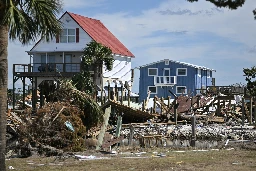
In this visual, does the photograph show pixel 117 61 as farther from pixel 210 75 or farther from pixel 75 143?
pixel 75 143

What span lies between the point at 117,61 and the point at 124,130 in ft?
84.1

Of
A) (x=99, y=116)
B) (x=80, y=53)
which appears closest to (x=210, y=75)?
(x=80, y=53)

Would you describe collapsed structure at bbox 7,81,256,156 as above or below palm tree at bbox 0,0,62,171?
below

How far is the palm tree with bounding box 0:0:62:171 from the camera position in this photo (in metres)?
14.3

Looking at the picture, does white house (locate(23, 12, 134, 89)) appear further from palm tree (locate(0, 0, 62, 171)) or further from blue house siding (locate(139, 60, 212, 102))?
palm tree (locate(0, 0, 62, 171))

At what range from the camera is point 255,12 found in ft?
60.0

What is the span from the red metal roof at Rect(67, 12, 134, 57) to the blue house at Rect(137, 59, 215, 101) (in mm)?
14598

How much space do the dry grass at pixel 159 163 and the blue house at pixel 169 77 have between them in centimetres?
5285

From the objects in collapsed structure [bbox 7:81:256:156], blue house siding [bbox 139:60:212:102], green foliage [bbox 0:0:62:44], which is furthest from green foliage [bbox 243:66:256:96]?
blue house siding [bbox 139:60:212:102]

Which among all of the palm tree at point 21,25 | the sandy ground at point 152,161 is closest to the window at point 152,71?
the sandy ground at point 152,161

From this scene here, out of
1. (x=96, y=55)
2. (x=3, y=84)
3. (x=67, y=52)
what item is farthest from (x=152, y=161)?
(x=67, y=52)

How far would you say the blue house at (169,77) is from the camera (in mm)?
73125

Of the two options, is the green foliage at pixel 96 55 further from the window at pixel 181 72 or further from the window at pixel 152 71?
the window at pixel 152 71

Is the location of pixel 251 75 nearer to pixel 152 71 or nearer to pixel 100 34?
pixel 100 34
